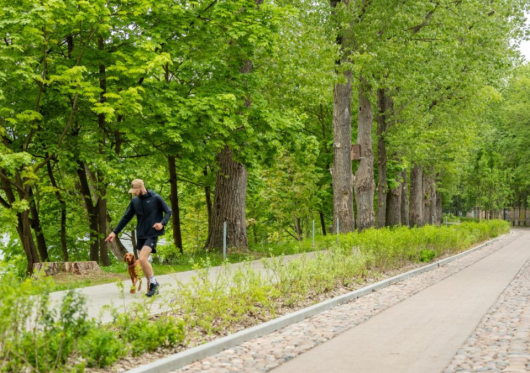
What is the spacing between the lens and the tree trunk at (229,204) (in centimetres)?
2155

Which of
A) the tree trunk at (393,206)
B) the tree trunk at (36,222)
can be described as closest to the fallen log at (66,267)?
the tree trunk at (36,222)

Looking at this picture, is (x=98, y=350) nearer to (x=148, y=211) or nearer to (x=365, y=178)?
(x=148, y=211)

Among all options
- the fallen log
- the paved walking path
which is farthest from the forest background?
the paved walking path

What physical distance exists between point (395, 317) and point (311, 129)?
96.1 feet

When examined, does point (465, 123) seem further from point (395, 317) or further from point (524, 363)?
point (524, 363)

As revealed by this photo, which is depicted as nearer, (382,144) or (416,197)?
(382,144)

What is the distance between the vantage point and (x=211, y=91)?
60.6 feet

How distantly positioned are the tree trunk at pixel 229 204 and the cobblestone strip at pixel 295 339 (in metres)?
8.09

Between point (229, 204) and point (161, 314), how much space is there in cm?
1340

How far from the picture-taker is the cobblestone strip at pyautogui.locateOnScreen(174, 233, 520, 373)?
6938 mm

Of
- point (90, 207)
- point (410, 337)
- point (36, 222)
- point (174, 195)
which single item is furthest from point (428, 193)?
point (410, 337)

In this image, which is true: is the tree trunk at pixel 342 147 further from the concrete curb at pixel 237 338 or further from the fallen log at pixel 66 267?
the fallen log at pixel 66 267

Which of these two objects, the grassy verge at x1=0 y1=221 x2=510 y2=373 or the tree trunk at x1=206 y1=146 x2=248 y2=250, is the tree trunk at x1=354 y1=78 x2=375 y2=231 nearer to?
the tree trunk at x1=206 y1=146 x2=248 y2=250

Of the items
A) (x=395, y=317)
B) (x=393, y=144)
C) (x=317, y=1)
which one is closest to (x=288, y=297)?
(x=395, y=317)
